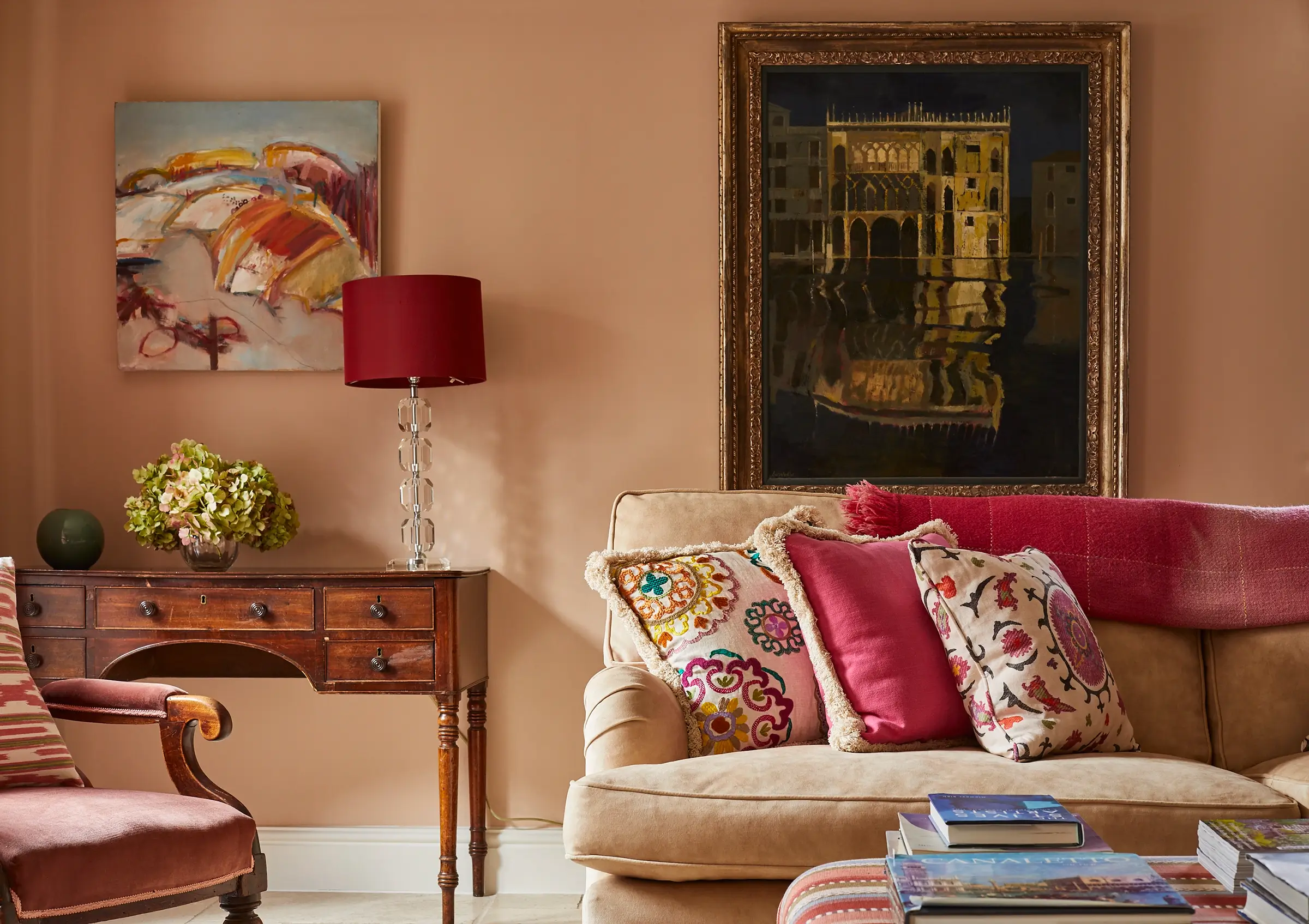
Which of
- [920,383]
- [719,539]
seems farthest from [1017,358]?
[719,539]

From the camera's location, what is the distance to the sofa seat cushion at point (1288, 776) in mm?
1693

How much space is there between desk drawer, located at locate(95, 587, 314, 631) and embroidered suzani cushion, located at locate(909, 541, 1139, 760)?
4.58ft

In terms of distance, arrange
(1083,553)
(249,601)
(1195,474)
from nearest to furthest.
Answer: (1083,553) → (249,601) → (1195,474)

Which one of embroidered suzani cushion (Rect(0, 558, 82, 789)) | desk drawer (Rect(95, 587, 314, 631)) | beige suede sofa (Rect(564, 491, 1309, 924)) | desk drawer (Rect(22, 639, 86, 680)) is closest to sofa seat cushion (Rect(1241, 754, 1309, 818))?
beige suede sofa (Rect(564, 491, 1309, 924))

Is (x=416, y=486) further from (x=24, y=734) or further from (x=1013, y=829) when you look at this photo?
(x=1013, y=829)

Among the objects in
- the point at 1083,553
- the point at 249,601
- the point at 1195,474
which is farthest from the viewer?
the point at 1195,474

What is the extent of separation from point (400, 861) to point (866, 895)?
197cm

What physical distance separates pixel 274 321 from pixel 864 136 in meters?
1.63

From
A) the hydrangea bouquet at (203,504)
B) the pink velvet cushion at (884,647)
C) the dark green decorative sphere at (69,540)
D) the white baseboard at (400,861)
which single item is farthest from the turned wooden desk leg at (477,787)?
the pink velvet cushion at (884,647)

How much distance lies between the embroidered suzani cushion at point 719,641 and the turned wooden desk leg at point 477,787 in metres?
0.77

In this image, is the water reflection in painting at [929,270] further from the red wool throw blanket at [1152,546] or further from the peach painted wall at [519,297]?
the red wool throw blanket at [1152,546]

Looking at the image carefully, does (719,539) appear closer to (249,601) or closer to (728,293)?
(728,293)

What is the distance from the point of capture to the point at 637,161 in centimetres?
282

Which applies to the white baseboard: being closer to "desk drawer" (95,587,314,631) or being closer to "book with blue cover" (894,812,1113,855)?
"desk drawer" (95,587,314,631)
